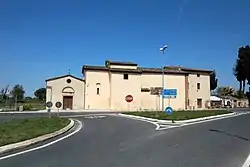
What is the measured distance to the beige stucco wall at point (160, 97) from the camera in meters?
62.8

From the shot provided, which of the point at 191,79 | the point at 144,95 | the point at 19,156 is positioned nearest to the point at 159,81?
the point at 144,95

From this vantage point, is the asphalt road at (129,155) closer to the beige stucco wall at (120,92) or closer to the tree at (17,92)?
the beige stucco wall at (120,92)

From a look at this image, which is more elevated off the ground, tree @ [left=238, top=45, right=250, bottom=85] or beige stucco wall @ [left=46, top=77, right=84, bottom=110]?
tree @ [left=238, top=45, right=250, bottom=85]

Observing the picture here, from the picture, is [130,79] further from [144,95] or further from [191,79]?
[191,79]

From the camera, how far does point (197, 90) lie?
6988 cm

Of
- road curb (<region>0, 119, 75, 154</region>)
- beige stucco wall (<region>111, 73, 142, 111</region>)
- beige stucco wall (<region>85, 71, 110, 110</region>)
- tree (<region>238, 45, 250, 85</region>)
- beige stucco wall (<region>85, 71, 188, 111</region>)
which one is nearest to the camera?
road curb (<region>0, 119, 75, 154</region>)

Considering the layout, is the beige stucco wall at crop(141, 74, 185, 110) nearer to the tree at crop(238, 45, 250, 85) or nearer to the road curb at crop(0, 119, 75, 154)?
the tree at crop(238, 45, 250, 85)

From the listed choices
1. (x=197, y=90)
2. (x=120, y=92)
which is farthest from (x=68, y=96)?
(x=197, y=90)

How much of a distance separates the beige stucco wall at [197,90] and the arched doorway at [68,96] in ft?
81.5

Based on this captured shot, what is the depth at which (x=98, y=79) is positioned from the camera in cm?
6034

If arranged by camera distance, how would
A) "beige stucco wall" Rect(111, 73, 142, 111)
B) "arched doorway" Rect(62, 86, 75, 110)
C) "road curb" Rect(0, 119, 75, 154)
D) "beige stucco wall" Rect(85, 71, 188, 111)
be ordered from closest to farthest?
"road curb" Rect(0, 119, 75, 154)
"arched doorway" Rect(62, 86, 75, 110)
"beige stucco wall" Rect(85, 71, 188, 111)
"beige stucco wall" Rect(111, 73, 142, 111)

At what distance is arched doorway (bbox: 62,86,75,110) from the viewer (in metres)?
58.2

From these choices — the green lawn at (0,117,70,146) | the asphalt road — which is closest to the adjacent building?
the green lawn at (0,117,70,146)

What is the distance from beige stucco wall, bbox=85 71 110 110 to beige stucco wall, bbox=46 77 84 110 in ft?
3.85
